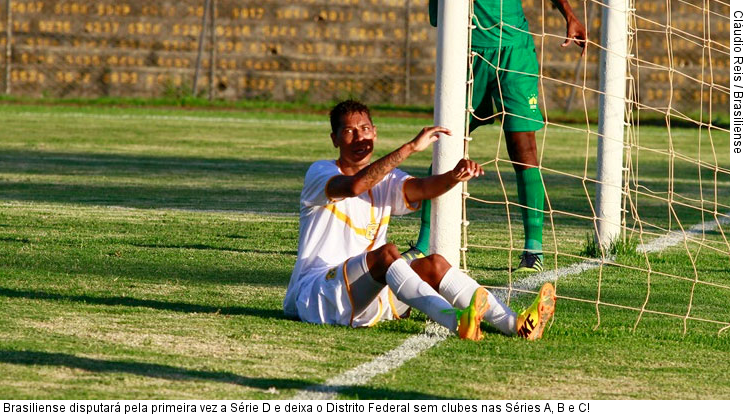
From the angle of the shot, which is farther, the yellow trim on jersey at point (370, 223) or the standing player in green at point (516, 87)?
the standing player in green at point (516, 87)

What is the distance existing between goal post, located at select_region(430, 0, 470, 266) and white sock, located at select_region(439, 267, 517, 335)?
0.39 m

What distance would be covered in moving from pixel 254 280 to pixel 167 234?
1804 mm

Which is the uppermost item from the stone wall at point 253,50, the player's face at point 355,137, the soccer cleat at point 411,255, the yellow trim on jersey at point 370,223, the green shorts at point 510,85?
the stone wall at point 253,50

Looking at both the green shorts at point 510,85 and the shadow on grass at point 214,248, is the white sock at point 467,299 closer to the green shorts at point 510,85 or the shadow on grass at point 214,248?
the green shorts at point 510,85

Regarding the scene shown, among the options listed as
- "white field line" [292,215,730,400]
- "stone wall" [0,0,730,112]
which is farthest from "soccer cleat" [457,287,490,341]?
"stone wall" [0,0,730,112]

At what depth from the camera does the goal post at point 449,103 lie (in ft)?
18.5

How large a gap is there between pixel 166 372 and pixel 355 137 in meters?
1.53

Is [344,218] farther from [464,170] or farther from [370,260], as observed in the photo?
[464,170]

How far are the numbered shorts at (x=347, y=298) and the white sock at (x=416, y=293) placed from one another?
121mm

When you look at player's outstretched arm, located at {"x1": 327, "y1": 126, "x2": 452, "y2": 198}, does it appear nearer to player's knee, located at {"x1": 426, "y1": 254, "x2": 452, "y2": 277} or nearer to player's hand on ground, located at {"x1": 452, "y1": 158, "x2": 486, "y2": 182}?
player's hand on ground, located at {"x1": 452, "y1": 158, "x2": 486, "y2": 182}

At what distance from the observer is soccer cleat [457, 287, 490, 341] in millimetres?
5086

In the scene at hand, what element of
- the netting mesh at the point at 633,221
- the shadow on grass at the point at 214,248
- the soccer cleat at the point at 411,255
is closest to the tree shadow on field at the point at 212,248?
the shadow on grass at the point at 214,248
